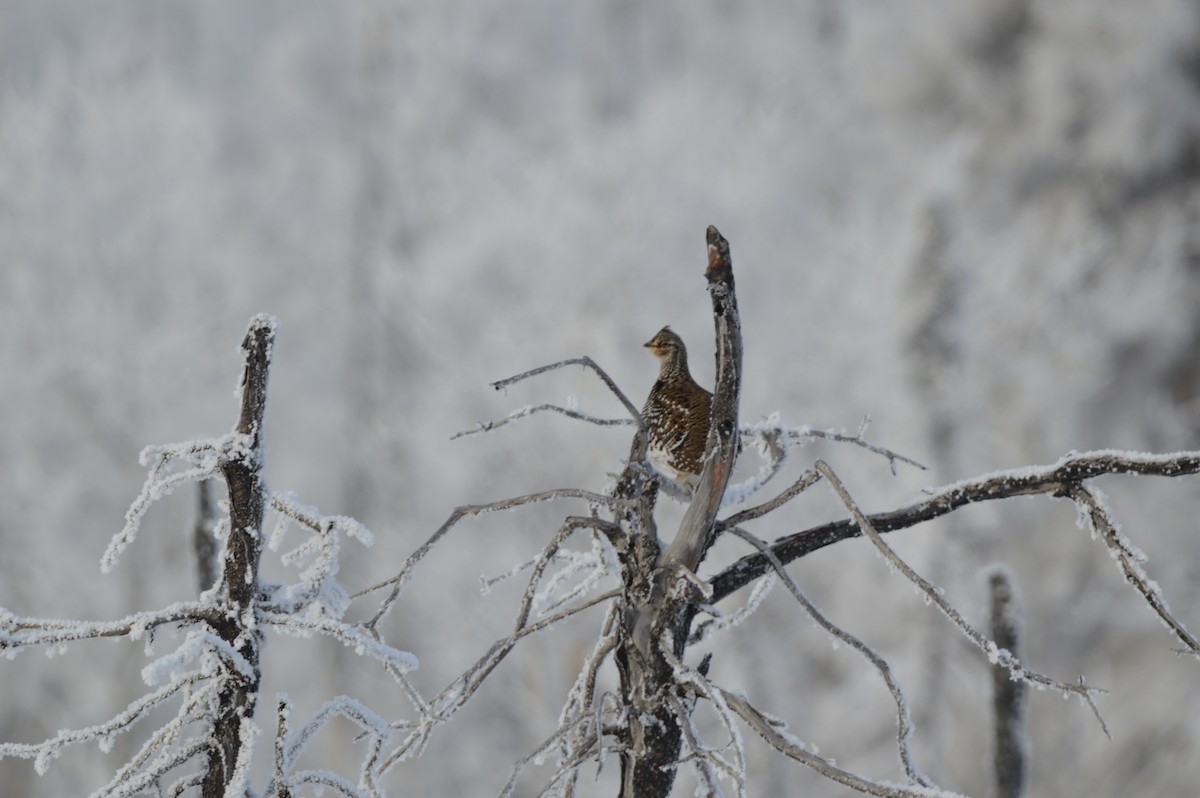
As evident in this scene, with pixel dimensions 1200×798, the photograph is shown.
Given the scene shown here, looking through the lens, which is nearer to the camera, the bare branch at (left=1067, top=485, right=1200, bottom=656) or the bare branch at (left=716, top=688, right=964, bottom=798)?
the bare branch at (left=716, top=688, right=964, bottom=798)

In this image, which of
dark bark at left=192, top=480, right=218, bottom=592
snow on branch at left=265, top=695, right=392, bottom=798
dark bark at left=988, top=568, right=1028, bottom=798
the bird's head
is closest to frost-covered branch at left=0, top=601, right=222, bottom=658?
snow on branch at left=265, top=695, right=392, bottom=798

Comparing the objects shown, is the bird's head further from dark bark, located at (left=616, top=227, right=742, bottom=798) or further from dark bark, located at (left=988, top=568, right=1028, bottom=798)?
dark bark, located at (left=988, top=568, right=1028, bottom=798)

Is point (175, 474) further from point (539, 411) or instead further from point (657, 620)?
point (657, 620)

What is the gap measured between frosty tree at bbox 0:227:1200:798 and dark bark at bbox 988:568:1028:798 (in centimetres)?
105

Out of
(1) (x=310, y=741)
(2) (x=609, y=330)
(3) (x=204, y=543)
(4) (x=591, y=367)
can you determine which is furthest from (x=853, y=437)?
(2) (x=609, y=330)

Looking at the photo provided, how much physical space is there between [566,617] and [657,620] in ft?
0.53

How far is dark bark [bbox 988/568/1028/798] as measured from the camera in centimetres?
288

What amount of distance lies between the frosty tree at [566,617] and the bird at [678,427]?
0.47ft

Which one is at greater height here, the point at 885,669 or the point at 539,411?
the point at 539,411

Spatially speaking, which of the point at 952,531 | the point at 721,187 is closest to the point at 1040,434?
the point at 952,531

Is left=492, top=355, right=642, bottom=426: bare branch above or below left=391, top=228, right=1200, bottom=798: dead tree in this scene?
above

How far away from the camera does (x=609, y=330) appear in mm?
12898

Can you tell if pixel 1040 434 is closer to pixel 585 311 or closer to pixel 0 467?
pixel 585 311

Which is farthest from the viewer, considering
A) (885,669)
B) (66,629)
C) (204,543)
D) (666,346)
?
(204,543)
